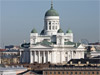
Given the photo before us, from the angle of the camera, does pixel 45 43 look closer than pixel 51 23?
Yes

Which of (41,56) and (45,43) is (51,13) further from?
(41,56)

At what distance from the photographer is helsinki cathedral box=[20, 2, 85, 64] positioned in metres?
146

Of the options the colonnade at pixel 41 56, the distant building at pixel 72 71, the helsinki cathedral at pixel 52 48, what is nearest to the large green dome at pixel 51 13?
the helsinki cathedral at pixel 52 48

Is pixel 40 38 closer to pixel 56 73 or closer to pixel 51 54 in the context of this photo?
pixel 51 54

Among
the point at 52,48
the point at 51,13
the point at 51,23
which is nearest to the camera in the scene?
the point at 52,48

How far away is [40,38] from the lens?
154 metres

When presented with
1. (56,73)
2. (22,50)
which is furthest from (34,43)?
(56,73)

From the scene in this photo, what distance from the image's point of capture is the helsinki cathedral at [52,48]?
480ft

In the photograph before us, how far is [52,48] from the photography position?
481 ft

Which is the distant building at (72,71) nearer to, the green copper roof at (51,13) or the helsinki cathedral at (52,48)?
the helsinki cathedral at (52,48)

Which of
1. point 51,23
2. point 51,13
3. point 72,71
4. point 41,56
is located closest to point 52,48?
point 41,56

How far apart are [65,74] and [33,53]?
204 ft

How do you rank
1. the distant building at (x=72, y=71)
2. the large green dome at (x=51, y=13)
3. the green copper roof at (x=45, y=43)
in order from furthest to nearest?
the large green dome at (x=51, y=13) → the green copper roof at (x=45, y=43) → the distant building at (x=72, y=71)

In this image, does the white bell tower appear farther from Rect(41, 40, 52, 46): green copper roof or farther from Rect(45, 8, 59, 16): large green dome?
Rect(41, 40, 52, 46): green copper roof
